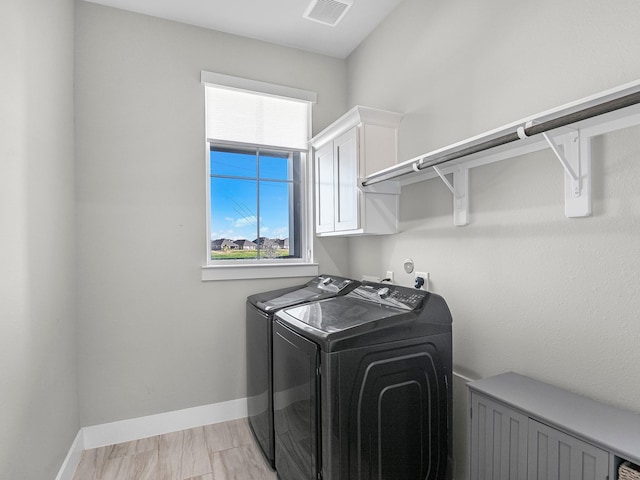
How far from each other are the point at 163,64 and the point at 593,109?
2510 millimetres

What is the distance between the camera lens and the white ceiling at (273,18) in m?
2.30

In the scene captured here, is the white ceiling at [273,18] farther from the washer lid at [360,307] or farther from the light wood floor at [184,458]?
the light wood floor at [184,458]

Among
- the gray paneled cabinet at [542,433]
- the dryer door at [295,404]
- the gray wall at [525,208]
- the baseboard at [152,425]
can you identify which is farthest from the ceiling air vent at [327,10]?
the baseboard at [152,425]

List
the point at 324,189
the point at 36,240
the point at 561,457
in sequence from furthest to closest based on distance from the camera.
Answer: the point at 324,189 → the point at 36,240 → the point at 561,457

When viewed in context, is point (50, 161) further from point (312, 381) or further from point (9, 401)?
point (312, 381)

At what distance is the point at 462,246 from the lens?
70.9 inches

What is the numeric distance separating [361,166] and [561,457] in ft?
5.39

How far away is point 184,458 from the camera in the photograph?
2.13 meters

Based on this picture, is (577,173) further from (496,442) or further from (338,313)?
(338,313)

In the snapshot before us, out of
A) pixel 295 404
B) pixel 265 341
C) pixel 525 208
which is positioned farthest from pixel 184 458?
pixel 525 208

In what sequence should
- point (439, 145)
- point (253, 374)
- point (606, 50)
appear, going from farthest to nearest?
point (253, 374) < point (439, 145) < point (606, 50)

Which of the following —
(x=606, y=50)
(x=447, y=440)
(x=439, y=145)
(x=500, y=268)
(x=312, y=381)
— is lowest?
(x=447, y=440)

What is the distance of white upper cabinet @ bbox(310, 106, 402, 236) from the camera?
2.17 meters

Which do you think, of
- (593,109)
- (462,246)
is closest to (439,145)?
(462,246)
